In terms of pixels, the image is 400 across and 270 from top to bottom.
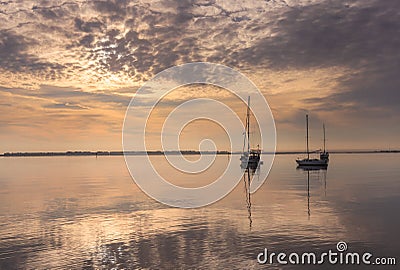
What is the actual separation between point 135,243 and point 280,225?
1286 centimetres

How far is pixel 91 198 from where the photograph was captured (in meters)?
54.5

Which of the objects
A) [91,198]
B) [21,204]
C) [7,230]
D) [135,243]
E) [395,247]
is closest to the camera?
[395,247]

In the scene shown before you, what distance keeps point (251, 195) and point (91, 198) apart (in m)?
22.5

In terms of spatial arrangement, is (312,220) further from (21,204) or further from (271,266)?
(21,204)

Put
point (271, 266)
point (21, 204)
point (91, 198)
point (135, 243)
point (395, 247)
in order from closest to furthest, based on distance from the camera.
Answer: point (271, 266)
point (395, 247)
point (135, 243)
point (21, 204)
point (91, 198)

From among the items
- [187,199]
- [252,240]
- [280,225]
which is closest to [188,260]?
[252,240]

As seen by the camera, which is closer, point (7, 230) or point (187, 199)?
point (7, 230)

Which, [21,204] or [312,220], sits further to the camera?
[21,204]

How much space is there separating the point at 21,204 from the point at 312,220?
3500cm

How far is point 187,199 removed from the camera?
52312mm

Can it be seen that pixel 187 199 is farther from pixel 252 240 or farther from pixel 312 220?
pixel 252 240

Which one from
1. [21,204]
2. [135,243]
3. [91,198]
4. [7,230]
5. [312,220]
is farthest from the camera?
[91,198]

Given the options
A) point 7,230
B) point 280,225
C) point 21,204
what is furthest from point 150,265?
point 21,204

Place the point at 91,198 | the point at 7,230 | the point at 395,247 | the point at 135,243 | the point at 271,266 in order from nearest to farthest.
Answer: the point at 271,266
the point at 395,247
the point at 135,243
the point at 7,230
the point at 91,198
